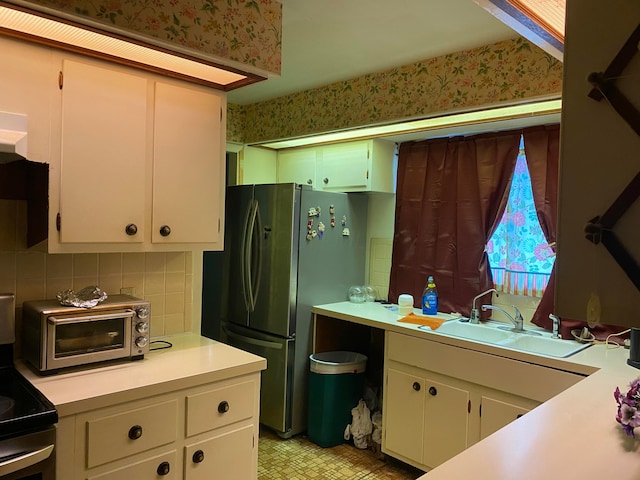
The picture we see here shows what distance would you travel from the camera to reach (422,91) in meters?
2.81

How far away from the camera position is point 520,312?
3.03 m

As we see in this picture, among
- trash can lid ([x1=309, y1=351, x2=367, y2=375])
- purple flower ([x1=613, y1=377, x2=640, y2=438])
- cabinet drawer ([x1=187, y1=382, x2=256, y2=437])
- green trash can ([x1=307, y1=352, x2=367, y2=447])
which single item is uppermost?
purple flower ([x1=613, y1=377, x2=640, y2=438])

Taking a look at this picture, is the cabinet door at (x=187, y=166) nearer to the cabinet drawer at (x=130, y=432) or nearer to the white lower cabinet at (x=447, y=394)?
the cabinet drawer at (x=130, y=432)

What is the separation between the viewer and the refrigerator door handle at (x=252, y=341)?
3.34m

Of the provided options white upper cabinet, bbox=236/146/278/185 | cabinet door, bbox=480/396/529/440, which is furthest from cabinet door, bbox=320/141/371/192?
cabinet door, bbox=480/396/529/440

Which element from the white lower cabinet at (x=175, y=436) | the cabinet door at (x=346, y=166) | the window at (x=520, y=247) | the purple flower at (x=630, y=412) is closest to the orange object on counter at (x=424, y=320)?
the window at (x=520, y=247)

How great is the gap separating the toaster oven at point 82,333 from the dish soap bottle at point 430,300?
6.24 feet

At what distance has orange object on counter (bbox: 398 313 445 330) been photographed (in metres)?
2.95

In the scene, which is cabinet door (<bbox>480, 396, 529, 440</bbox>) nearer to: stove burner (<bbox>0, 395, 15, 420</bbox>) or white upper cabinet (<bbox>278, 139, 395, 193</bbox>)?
white upper cabinet (<bbox>278, 139, 395, 193</bbox>)

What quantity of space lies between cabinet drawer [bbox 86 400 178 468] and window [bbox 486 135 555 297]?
2.22m

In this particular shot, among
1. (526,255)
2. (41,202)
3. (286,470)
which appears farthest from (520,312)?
(41,202)

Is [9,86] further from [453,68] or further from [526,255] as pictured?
[526,255]

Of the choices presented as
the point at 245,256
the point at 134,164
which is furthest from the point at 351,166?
the point at 134,164

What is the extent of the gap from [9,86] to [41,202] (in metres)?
0.44
